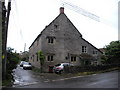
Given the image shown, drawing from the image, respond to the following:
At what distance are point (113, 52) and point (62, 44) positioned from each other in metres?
9.92

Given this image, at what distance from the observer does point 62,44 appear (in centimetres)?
3056

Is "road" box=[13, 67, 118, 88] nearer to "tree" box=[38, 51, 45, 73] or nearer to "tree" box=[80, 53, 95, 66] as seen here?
"tree" box=[38, 51, 45, 73]

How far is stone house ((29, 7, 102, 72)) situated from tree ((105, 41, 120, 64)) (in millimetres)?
2313

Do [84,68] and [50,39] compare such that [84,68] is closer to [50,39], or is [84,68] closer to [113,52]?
[50,39]

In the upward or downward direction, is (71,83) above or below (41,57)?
below

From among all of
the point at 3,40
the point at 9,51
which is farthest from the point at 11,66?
the point at 3,40

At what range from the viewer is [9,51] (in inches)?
691

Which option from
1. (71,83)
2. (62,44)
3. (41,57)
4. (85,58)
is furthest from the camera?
(85,58)

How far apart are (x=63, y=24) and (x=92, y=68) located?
10491mm

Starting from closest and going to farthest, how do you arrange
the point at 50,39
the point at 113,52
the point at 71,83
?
the point at 71,83
the point at 50,39
the point at 113,52

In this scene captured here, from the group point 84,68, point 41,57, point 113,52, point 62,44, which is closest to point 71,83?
point 84,68

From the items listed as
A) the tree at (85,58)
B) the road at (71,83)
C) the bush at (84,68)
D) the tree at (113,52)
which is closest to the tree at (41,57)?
the bush at (84,68)

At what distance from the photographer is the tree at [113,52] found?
98.5ft

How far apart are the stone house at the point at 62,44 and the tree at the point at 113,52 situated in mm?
2313
